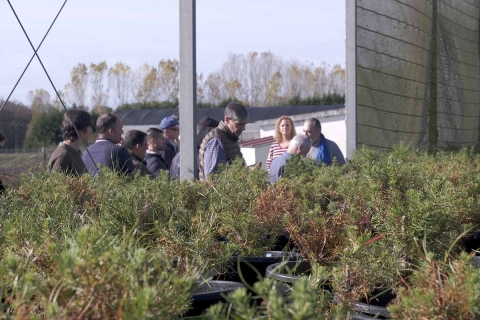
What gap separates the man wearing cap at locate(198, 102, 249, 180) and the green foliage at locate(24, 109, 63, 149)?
93.1ft

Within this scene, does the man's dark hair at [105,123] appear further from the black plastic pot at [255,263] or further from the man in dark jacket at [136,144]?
the black plastic pot at [255,263]

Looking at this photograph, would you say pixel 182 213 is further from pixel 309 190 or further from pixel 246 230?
pixel 309 190

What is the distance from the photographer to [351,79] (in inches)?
203

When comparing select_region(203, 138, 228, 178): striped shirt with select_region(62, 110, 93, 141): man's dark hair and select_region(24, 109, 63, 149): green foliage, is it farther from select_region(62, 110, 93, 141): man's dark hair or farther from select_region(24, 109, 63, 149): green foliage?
select_region(24, 109, 63, 149): green foliage

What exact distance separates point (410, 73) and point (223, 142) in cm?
213

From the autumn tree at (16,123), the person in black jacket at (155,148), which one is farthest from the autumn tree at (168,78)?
the person in black jacket at (155,148)

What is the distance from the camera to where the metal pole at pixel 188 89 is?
375 centimetres

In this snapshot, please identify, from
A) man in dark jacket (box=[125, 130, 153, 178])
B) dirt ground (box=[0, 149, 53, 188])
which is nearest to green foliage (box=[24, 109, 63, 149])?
dirt ground (box=[0, 149, 53, 188])

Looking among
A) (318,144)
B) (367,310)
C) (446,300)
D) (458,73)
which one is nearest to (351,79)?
(318,144)

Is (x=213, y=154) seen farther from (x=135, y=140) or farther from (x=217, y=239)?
(x=217, y=239)

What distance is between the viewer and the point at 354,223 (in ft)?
6.85

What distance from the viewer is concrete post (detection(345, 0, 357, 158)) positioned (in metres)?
5.14

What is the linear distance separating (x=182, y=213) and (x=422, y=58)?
16.1ft

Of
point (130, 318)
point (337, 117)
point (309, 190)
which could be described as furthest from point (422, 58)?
point (337, 117)
